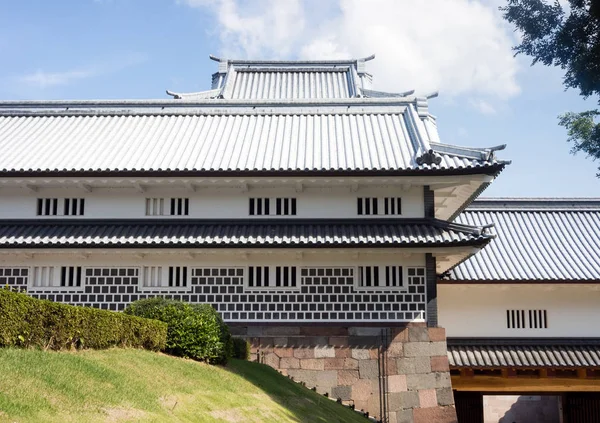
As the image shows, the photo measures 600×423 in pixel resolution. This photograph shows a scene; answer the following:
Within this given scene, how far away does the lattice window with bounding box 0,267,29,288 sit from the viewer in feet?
79.1

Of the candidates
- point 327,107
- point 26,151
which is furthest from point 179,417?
point 327,107

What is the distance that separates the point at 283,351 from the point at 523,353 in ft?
30.1

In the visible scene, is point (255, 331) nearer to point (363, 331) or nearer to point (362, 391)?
point (363, 331)

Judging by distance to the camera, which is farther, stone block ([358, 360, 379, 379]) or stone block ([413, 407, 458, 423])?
stone block ([358, 360, 379, 379])

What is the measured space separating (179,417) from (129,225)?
12.8 m

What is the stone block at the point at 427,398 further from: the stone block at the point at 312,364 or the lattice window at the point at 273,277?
the lattice window at the point at 273,277

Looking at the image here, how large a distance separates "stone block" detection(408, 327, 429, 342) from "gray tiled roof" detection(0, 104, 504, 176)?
4.94 metres

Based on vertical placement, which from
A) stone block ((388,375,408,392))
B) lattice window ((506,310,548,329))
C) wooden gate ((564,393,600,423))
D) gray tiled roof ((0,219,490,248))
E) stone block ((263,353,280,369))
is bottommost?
wooden gate ((564,393,600,423))

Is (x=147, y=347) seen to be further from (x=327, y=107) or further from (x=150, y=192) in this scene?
(x=327, y=107)

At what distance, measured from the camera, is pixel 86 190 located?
25.0m

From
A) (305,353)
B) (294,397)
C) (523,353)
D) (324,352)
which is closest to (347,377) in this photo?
(324,352)

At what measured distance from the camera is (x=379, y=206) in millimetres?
24562

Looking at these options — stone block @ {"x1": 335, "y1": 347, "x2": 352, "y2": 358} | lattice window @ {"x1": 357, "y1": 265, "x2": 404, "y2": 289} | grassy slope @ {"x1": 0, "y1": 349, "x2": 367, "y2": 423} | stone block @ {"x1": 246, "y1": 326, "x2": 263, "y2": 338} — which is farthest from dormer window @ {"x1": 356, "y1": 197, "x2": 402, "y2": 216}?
grassy slope @ {"x1": 0, "y1": 349, "x2": 367, "y2": 423}

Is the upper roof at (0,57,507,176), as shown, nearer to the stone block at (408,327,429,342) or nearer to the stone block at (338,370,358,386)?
the stone block at (408,327,429,342)
